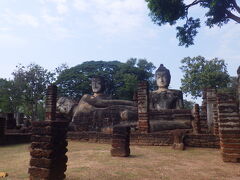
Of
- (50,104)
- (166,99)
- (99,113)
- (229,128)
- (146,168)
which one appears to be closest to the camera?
(146,168)

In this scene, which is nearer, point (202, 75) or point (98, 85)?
point (98, 85)

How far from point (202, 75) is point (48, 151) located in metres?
22.5

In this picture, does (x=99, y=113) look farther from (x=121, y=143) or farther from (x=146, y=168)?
(x=146, y=168)

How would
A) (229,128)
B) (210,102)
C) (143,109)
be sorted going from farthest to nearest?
1. (210,102)
2. (143,109)
3. (229,128)

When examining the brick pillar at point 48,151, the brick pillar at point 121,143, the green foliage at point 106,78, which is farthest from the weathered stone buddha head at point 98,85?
the brick pillar at point 48,151

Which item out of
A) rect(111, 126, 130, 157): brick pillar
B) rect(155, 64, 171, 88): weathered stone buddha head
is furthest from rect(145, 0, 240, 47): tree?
rect(111, 126, 130, 157): brick pillar

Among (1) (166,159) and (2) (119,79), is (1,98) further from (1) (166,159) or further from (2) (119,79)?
(1) (166,159)

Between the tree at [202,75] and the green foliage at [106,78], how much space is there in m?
5.66

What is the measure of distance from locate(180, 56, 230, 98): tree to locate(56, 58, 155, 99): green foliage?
566 cm

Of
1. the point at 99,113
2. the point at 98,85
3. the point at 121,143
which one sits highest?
the point at 98,85

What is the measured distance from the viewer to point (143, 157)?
609 centimetres

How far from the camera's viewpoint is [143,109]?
29.8ft

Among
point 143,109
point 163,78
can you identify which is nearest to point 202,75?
point 163,78

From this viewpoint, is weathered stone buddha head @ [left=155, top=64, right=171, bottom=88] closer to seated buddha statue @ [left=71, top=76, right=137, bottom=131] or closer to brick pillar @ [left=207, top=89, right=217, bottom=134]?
seated buddha statue @ [left=71, top=76, right=137, bottom=131]
